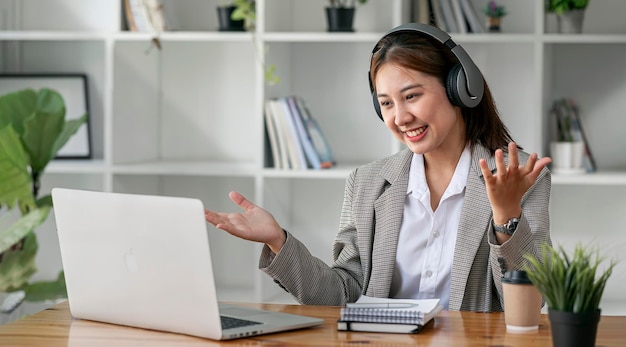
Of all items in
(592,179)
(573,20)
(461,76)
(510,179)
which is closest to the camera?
(510,179)

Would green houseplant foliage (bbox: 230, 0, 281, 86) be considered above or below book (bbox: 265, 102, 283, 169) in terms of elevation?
above

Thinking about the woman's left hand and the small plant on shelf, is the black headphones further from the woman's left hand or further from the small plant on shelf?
the small plant on shelf

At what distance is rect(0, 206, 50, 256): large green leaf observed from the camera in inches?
116

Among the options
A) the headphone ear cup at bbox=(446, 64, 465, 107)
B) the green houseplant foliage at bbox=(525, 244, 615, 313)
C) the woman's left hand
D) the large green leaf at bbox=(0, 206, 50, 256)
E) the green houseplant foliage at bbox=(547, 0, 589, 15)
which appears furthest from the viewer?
the green houseplant foliage at bbox=(547, 0, 589, 15)

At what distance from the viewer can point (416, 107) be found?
2.08 metres

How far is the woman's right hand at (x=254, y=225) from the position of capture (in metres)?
1.81

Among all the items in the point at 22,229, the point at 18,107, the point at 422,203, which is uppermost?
the point at 18,107

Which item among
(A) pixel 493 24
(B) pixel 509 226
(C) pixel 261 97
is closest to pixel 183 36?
(C) pixel 261 97

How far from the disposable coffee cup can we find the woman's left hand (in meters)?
0.17

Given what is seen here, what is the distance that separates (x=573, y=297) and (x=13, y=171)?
2.16m

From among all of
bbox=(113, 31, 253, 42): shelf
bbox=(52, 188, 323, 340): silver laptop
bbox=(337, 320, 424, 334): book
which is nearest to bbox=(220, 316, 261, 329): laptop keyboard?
bbox=(52, 188, 323, 340): silver laptop

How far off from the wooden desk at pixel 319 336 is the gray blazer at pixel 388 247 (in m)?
0.21

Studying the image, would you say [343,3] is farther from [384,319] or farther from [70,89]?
[384,319]

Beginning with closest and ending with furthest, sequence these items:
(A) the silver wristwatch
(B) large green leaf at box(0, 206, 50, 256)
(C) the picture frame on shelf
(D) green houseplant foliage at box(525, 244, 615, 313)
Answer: (D) green houseplant foliage at box(525, 244, 615, 313) < (A) the silver wristwatch < (B) large green leaf at box(0, 206, 50, 256) < (C) the picture frame on shelf
